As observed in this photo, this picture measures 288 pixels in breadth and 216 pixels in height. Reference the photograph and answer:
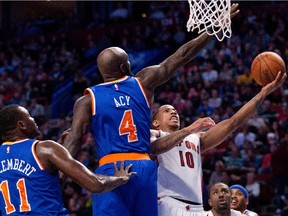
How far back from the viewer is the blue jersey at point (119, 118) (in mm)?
5551

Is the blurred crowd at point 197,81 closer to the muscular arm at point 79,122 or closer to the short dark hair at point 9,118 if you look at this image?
the muscular arm at point 79,122

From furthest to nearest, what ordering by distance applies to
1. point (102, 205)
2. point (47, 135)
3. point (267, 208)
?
point (47, 135)
point (267, 208)
point (102, 205)

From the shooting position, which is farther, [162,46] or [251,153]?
[162,46]

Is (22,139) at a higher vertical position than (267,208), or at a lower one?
higher

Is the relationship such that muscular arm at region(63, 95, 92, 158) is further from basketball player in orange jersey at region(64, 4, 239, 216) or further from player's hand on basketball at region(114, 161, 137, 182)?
player's hand on basketball at region(114, 161, 137, 182)

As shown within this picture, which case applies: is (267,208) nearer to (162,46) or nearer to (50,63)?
(162,46)

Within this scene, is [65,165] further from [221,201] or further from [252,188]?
[252,188]

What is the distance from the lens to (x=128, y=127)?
219 inches

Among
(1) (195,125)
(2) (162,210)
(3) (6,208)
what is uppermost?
(1) (195,125)

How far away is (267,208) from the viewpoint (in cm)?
1180

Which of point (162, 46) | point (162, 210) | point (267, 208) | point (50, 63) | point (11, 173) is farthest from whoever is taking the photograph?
point (50, 63)

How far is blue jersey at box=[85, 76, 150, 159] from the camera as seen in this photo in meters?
5.55

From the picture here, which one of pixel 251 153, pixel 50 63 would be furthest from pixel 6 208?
pixel 50 63

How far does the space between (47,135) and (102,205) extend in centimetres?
1124
